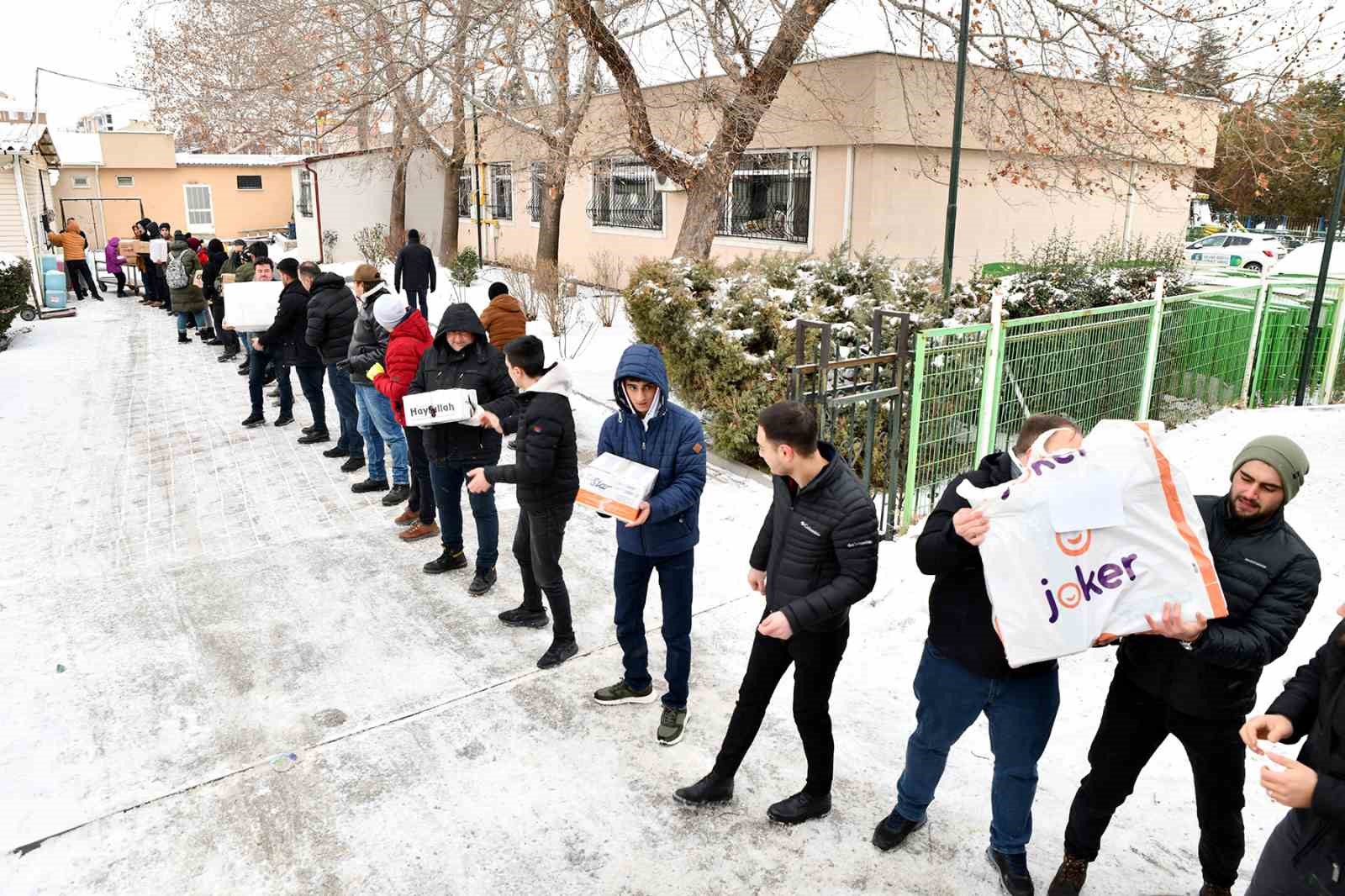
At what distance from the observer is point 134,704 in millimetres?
4543

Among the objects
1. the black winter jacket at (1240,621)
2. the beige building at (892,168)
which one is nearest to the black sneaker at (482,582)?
the black winter jacket at (1240,621)

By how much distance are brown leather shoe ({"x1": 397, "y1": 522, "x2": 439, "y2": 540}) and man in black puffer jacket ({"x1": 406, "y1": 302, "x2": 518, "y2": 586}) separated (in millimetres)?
903

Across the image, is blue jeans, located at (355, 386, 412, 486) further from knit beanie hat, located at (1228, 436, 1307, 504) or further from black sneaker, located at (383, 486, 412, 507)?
knit beanie hat, located at (1228, 436, 1307, 504)

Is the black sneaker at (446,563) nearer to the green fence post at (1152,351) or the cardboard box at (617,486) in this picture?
the cardboard box at (617,486)

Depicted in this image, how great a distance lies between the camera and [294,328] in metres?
8.52

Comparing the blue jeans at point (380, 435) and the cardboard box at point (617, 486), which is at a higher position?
the cardboard box at point (617, 486)

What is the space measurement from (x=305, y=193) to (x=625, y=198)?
15589 mm

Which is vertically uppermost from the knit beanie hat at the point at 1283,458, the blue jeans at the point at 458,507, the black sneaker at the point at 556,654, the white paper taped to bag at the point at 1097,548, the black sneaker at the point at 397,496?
the knit beanie hat at the point at 1283,458

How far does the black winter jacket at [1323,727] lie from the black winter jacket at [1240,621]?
0.15 m

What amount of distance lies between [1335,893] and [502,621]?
3.98 m

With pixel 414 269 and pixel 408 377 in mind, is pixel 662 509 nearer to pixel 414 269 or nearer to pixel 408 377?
pixel 408 377

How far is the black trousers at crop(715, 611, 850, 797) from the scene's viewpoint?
338 centimetres

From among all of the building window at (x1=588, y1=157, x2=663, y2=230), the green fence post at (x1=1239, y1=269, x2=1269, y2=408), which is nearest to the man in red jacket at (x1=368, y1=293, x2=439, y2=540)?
the green fence post at (x1=1239, y1=269, x2=1269, y2=408)

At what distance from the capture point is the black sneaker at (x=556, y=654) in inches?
191
